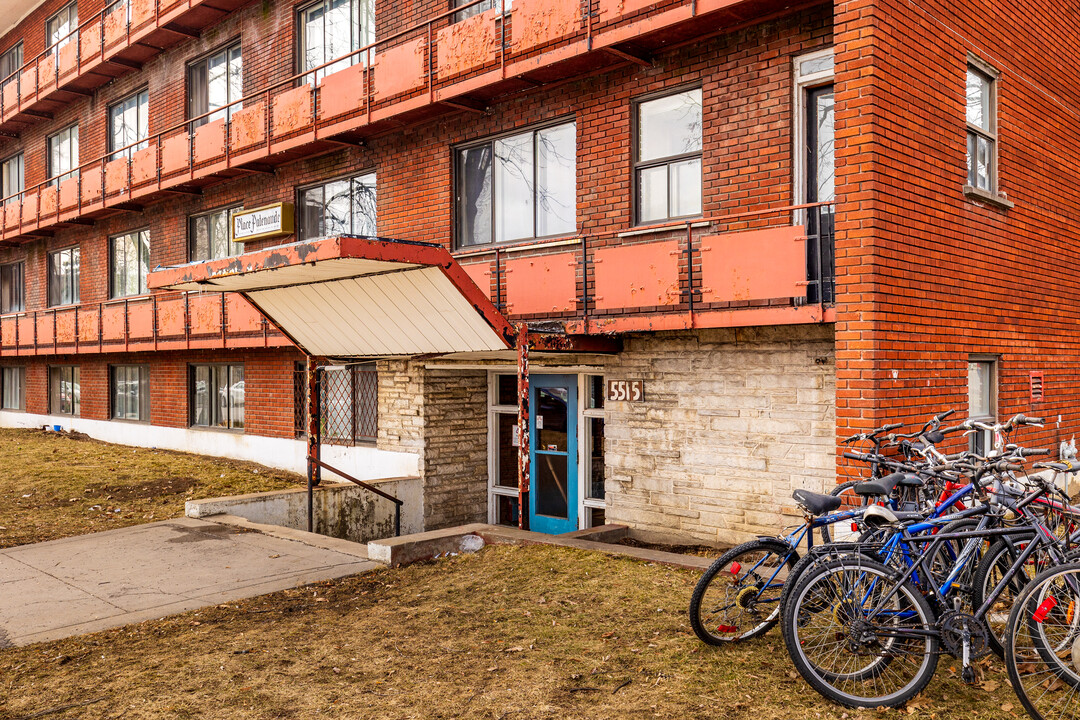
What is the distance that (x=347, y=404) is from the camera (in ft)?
47.5

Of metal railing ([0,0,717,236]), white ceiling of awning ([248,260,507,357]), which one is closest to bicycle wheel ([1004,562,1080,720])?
white ceiling of awning ([248,260,507,357])

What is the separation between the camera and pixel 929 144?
846 centimetres

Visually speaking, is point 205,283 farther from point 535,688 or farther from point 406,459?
point 535,688

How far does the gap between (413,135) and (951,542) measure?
10.1 metres

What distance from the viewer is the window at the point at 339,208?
1399 centimetres

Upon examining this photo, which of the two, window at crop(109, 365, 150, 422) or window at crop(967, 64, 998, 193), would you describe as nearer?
window at crop(967, 64, 998, 193)

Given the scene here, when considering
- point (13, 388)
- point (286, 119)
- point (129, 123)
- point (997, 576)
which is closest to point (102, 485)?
point (286, 119)

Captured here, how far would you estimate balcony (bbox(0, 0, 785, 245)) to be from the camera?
377 inches

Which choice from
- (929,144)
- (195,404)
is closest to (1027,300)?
(929,144)

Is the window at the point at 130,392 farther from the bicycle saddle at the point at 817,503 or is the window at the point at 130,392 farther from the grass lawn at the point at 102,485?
the bicycle saddle at the point at 817,503

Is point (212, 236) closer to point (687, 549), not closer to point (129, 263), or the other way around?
point (129, 263)

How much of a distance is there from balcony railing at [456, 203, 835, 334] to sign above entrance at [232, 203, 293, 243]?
17.3 ft

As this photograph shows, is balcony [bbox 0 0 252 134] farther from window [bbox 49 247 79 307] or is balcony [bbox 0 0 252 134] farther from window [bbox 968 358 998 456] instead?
window [bbox 968 358 998 456]

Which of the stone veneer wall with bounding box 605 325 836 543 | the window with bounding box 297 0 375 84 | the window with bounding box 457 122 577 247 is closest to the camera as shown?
the stone veneer wall with bounding box 605 325 836 543
